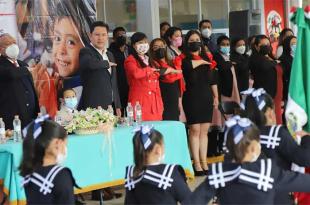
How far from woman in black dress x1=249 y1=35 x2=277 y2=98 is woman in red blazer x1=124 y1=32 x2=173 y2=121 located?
4.87 ft

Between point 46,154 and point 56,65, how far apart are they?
417 cm

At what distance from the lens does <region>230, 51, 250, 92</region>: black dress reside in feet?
24.8

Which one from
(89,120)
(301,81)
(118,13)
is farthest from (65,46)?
(301,81)

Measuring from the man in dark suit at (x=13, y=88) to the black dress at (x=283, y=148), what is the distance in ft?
8.90

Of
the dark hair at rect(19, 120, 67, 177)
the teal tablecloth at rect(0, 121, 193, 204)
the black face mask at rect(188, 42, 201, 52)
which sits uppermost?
the black face mask at rect(188, 42, 201, 52)

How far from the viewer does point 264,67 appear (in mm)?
7371

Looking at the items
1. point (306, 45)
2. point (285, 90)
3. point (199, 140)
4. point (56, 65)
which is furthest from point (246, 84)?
point (306, 45)

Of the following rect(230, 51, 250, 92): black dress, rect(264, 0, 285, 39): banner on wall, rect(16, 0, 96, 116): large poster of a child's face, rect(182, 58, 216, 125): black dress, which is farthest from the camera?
rect(264, 0, 285, 39): banner on wall

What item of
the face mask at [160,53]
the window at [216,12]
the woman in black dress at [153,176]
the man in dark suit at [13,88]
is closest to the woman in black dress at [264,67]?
the face mask at [160,53]

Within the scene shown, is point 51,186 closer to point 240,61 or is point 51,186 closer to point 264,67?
point 264,67

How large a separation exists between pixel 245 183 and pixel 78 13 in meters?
4.88

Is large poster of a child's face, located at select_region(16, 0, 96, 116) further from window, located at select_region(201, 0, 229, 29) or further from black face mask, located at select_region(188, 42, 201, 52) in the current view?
window, located at select_region(201, 0, 229, 29)

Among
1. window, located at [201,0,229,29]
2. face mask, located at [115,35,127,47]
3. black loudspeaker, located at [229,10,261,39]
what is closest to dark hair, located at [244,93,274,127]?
face mask, located at [115,35,127,47]

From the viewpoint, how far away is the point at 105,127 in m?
5.31
